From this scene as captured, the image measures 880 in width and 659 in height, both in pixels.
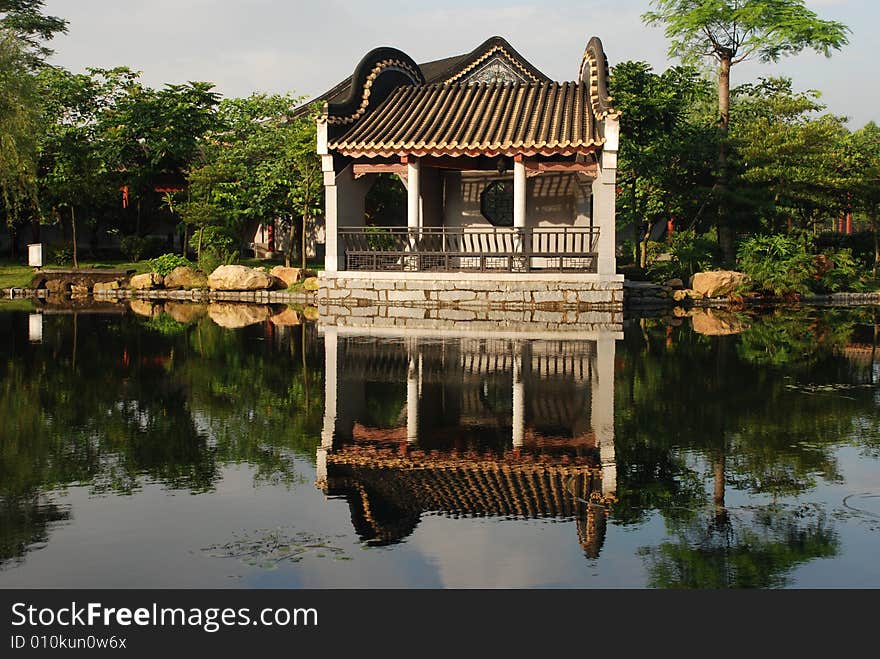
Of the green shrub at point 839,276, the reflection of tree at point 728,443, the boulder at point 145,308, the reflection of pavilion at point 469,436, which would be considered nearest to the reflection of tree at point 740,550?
the reflection of tree at point 728,443

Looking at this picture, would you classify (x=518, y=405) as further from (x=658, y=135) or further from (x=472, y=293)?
(x=658, y=135)

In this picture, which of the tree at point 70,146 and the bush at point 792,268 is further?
the tree at point 70,146

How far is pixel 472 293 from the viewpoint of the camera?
2067cm

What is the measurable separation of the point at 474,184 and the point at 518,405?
15696mm

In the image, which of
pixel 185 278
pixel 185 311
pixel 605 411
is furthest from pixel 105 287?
pixel 605 411

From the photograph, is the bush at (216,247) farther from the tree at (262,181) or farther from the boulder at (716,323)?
the boulder at (716,323)

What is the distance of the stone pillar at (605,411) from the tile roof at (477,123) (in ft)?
22.4

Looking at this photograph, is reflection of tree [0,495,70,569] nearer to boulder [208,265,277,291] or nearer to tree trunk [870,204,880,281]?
boulder [208,265,277,291]

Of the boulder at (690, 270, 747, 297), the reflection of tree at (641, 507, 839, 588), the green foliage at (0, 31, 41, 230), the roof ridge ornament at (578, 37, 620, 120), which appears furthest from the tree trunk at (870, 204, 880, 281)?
the reflection of tree at (641, 507, 839, 588)

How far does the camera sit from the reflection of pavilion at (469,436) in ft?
20.1

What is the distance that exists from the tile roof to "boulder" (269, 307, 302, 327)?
11.9ft

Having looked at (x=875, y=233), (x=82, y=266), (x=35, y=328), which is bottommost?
(x=35, y=328)

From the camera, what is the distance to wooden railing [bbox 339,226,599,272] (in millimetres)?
20703
